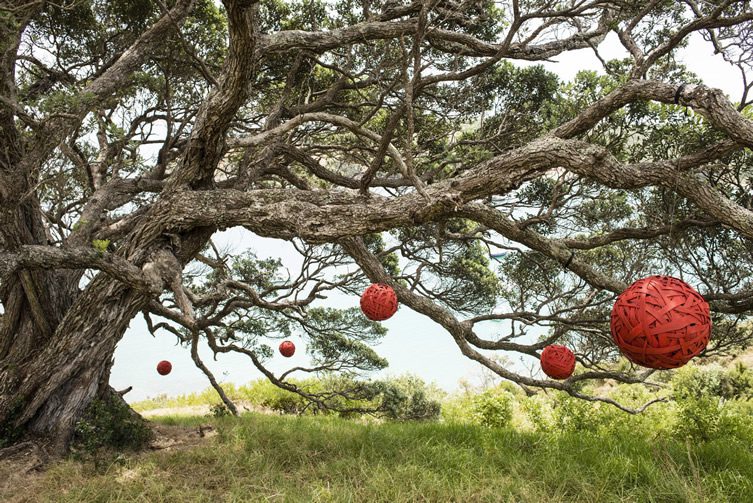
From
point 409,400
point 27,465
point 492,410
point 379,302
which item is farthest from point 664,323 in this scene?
point 409,400

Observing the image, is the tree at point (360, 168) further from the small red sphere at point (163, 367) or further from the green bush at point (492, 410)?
the green bush at point (492, 410)

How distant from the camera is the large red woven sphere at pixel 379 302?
11.0ft

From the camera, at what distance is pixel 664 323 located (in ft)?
6.55

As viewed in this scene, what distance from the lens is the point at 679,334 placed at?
1.98 meters

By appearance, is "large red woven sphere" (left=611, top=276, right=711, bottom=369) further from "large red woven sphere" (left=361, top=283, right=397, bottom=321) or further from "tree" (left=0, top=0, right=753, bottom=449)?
"large red woven sphere" (left=361, top=283, right=397, bottom=321)

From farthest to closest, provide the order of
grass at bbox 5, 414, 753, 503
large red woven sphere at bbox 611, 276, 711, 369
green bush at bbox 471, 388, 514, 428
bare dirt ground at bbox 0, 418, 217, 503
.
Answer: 1. green bush at bbox 471, 388, 514, 428
2. bare dirt ground at bbox 0, 418, 217, 503
3. grass at bbox 5, 414, 753, 503
4. large red woven sphere at bbox 611, 276, 711, 369

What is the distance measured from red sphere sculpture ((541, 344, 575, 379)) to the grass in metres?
0.65

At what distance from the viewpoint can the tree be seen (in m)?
3.10

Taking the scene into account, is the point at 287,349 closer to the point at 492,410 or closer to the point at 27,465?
the point at 27,465

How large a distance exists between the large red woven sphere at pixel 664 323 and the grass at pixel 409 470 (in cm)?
89

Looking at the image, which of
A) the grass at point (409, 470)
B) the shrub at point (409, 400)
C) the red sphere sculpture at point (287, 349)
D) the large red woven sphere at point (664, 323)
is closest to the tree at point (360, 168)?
the red sphere sculpture at point (287, 349)

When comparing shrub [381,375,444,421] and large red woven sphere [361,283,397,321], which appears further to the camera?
shrub [381,375,444,421]

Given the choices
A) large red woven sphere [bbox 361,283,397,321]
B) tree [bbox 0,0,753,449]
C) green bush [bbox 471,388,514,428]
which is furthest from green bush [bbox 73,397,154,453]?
green bush [bbox 471,388,514,428]

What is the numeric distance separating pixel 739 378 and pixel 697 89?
6.93 m
